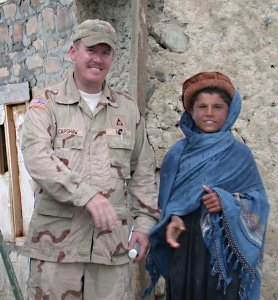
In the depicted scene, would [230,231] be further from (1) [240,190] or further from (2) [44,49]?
(2) [44,49]

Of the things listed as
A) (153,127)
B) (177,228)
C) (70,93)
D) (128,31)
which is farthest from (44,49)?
(177,228)

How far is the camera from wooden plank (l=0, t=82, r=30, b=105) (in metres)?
5.06

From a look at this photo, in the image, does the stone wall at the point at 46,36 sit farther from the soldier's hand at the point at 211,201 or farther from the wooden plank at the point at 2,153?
the soldier's hand at the point at 211,201

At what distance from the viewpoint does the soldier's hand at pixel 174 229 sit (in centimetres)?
286

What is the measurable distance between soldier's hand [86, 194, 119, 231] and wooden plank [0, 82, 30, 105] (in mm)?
2638

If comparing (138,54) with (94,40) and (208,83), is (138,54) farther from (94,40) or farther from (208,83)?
(94,40)

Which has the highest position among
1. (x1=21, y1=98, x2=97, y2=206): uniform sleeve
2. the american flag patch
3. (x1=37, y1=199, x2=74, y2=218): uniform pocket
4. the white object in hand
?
the american flag patch

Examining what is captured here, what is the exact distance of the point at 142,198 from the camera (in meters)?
2.98

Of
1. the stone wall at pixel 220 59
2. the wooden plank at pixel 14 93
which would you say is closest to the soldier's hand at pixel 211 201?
the stone wall at pixel 220 59

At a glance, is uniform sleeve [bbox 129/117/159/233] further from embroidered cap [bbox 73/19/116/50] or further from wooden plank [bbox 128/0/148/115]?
wooden plank [bbox 128/0/148/115]

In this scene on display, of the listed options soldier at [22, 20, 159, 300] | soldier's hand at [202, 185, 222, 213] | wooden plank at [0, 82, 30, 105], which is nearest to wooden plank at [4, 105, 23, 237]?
wooden plank at [0, 82, 30, 105]

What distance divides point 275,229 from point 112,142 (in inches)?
60.6

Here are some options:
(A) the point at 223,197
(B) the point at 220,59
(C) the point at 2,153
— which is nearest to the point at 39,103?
(A) the point at 223,197

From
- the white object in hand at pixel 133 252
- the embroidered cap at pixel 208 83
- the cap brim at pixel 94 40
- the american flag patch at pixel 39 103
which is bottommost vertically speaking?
the white object in hand at pixel 133 252
